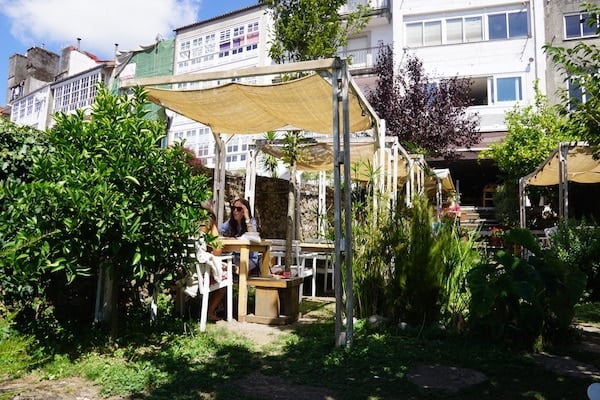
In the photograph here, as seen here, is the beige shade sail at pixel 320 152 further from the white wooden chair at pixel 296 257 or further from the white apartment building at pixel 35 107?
the white apartment building at pixel 35 107

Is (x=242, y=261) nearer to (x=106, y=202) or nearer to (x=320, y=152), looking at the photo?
(x=106, y=202)

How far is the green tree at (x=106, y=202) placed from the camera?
3.50 metres

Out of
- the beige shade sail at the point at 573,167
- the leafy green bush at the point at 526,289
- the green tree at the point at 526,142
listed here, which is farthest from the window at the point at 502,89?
the leafy green bush at the point at 526,289

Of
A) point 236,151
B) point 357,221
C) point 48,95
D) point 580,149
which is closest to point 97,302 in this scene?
point 357,221

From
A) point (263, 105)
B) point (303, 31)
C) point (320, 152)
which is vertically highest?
point (303, 31)

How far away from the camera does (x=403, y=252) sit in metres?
4.98

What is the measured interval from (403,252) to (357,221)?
2.15 ft

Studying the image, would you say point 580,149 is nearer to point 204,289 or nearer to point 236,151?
point 204,289

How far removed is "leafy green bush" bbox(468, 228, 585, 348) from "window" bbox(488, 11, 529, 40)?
711 inches

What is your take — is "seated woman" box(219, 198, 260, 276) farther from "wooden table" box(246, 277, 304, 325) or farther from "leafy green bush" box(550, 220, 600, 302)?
"leafy green bush" box(550, 220, 600, 302)

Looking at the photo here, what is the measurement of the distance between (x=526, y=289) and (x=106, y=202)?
336 centimetres

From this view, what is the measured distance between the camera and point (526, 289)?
3967 millimetres

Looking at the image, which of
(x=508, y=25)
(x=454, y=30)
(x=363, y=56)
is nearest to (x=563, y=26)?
(x=508, y=25)

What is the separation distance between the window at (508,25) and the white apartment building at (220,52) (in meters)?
9.97
